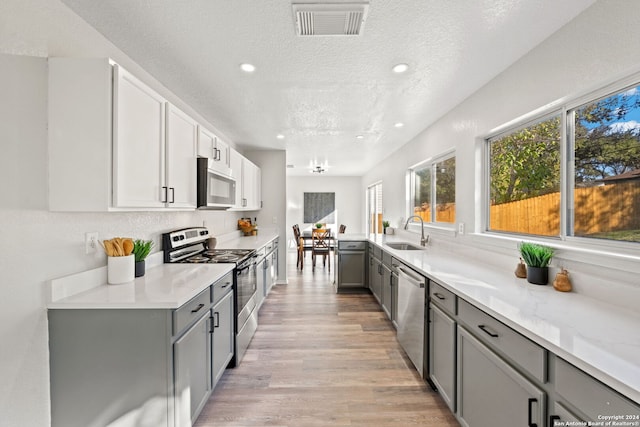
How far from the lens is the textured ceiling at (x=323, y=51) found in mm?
1510

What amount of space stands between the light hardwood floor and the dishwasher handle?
0.76m

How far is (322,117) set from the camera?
3.28 m

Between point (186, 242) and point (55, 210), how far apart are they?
4.36ft

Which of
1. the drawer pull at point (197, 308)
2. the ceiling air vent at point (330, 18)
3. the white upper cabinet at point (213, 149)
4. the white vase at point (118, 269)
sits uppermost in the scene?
the ceiling air vent at point (330, 18)

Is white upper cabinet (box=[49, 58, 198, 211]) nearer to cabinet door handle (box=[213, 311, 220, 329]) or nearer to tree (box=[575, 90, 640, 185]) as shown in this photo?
cabinet door handle (box=[213, 311, 220, 329])

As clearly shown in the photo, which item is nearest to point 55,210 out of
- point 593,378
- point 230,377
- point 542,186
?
point 230,377

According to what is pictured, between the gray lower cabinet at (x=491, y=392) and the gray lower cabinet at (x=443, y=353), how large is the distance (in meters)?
0.07

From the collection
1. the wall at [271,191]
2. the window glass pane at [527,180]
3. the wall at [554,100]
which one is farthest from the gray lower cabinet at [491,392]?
the wall at [271,191]

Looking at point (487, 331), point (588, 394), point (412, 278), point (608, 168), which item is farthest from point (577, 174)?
point (588, 394)

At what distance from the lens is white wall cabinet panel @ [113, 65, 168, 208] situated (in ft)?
4.76

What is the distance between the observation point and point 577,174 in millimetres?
1711

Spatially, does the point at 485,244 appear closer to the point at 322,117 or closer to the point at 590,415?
the point at 590,415

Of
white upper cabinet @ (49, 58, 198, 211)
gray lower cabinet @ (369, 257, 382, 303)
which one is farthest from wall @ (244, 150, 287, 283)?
white upper cabinet @ (49, 58, 198, 211)

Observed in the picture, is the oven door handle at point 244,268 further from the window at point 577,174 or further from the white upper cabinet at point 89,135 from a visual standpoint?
the window at point 577,174
